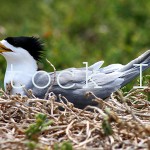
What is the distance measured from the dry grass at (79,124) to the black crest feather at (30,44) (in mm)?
852

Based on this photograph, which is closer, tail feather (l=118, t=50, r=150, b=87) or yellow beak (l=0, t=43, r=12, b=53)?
tail feather (l=118, t=50, r=150, b=87)

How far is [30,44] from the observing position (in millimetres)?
8125

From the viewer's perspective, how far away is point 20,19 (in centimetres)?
2108

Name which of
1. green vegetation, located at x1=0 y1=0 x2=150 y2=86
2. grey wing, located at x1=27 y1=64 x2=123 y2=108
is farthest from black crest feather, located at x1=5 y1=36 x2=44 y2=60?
green vegetation, located at x1=0 y1=0 x2=150 y2=86

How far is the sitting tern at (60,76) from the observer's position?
308 inches

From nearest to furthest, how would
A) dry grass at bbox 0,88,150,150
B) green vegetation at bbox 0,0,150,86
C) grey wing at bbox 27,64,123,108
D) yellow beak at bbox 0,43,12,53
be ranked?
dry grass at bbox 0,88,150,150, grey wing at bbox 27,64,123,108, yellow beak at bbox 0,43,12,53, green vegetation at bbox 0,0,150,86

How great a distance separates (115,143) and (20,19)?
15.1 m

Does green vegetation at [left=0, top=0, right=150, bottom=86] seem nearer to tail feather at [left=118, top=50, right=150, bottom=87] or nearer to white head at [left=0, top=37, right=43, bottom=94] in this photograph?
white head at [left=0, top=37, right=43, bottom=94]

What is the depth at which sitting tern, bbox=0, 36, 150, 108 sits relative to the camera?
7812mm

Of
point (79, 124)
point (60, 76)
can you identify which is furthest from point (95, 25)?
point (79, 124)

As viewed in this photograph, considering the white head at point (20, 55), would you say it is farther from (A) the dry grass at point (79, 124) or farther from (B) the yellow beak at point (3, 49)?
(A) the dry grass at point (79, 124)

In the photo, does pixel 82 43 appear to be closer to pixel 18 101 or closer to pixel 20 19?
pixel 20 19

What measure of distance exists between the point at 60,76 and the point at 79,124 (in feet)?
4.58

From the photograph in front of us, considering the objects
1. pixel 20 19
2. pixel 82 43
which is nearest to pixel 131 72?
pixel 82 43
